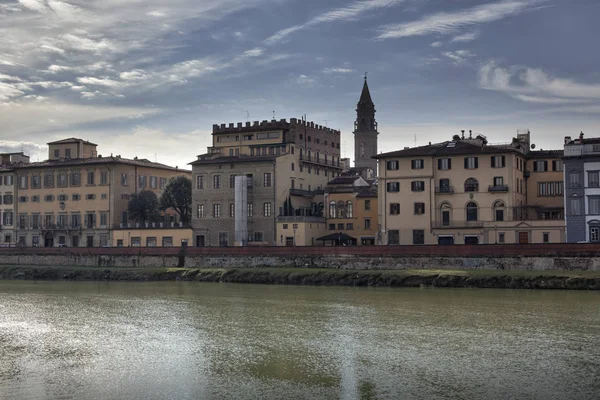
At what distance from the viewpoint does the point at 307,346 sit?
95.4 feet

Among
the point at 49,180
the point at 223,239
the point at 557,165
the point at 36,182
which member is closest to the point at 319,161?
the point at 223,239

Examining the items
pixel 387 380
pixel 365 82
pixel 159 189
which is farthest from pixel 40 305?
pixel 365 82

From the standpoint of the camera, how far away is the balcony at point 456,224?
65.8 m

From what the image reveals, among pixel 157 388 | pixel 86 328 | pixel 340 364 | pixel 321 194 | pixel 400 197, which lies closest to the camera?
pixel 157 388

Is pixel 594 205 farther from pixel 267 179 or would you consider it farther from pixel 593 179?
→ pixel 267 179

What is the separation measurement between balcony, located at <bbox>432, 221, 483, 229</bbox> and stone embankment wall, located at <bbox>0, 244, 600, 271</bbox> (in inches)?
420

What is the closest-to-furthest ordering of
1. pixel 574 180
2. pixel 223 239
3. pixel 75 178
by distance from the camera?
pixel 574 180 → pixel 223 239 → pixel 75 178

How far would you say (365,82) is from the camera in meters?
113

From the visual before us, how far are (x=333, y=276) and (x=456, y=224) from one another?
1612cm

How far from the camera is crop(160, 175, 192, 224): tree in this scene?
83.9 meters

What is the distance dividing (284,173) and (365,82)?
40038 millimetres

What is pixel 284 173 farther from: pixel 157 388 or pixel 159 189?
pixel 157 388

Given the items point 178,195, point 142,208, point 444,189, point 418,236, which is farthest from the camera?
point 142,208

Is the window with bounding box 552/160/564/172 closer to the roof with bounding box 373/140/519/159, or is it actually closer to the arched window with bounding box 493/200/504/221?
the roof with bounding box 373/140/519/159
